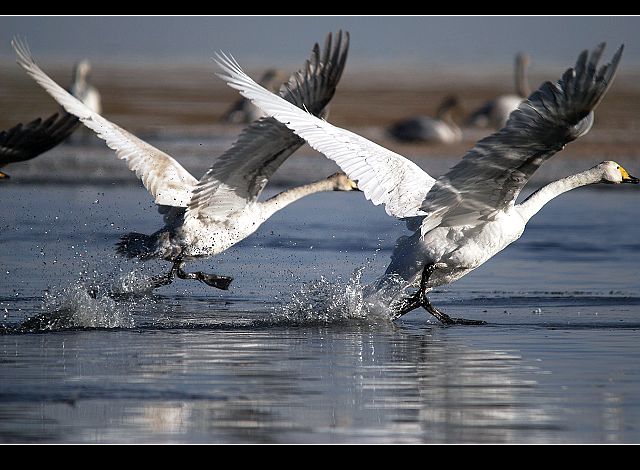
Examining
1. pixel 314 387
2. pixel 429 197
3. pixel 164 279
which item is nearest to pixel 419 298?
pixel 429 197

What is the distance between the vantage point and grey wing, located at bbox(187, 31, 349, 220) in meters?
11.0

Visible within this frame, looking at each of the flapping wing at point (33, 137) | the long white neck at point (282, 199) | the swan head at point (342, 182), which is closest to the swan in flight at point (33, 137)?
the flapping wing at point (33, 137)

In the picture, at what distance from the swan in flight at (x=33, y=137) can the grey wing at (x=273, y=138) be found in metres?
1.28

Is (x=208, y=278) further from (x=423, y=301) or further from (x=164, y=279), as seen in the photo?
(x=423, y=301)

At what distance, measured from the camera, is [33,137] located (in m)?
11.5

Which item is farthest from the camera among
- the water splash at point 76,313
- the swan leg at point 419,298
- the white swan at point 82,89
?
the white swan at point 82,89

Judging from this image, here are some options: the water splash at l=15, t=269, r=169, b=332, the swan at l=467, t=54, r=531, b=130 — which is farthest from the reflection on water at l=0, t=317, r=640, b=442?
the swan at l=467, t=54, r=531, b=130

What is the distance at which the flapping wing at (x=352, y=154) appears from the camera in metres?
9.96

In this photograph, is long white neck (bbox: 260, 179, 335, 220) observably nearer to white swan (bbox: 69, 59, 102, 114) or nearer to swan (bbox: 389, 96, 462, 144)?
swan (bbox: 389, 96, 462, 144)

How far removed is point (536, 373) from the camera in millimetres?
7949

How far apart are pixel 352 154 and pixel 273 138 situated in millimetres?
1166

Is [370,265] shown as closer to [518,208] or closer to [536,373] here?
[518,208]

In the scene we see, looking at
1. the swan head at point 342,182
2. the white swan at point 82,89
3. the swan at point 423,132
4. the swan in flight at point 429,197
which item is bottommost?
the swan in flight at point 429,197

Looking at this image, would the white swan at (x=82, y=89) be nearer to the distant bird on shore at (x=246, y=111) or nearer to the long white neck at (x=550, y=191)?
Answer: the distant bird on shore at (x=246, y=111)
